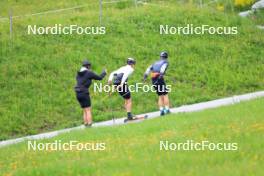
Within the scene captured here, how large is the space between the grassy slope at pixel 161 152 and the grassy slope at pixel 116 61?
695 centimetres

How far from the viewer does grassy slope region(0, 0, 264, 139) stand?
26.8 m

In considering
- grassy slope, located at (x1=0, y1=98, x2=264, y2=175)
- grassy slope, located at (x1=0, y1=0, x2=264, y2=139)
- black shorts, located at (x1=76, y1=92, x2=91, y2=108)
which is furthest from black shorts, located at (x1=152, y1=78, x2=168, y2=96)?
grassy slope, located at (x1=0, y1=0, x2=264, y2=139)

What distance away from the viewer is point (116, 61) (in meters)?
31.7

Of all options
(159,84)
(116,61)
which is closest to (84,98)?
(159,84)

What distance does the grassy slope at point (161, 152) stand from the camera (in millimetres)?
13359

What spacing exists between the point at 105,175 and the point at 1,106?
14186 mm

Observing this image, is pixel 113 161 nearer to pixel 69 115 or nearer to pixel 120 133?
pixel 120 133

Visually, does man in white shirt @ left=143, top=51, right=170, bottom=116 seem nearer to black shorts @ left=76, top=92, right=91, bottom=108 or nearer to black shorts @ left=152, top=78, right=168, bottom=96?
black shorts @ left=152, top=78, right=168, bottom=96

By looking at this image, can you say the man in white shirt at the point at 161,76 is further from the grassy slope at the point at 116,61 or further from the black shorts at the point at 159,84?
the grassy slope at the point at 116,61

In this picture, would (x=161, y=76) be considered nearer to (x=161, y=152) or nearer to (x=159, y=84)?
(x=159, y=84)

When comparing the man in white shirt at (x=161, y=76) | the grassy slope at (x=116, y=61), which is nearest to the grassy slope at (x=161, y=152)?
the man in white shirt at (x=161, y=76)

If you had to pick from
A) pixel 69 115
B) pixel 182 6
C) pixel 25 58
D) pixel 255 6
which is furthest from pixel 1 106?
pixel 255 6

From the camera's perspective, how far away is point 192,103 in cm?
2750

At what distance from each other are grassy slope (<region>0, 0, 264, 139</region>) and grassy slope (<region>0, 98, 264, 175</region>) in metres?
6.95
